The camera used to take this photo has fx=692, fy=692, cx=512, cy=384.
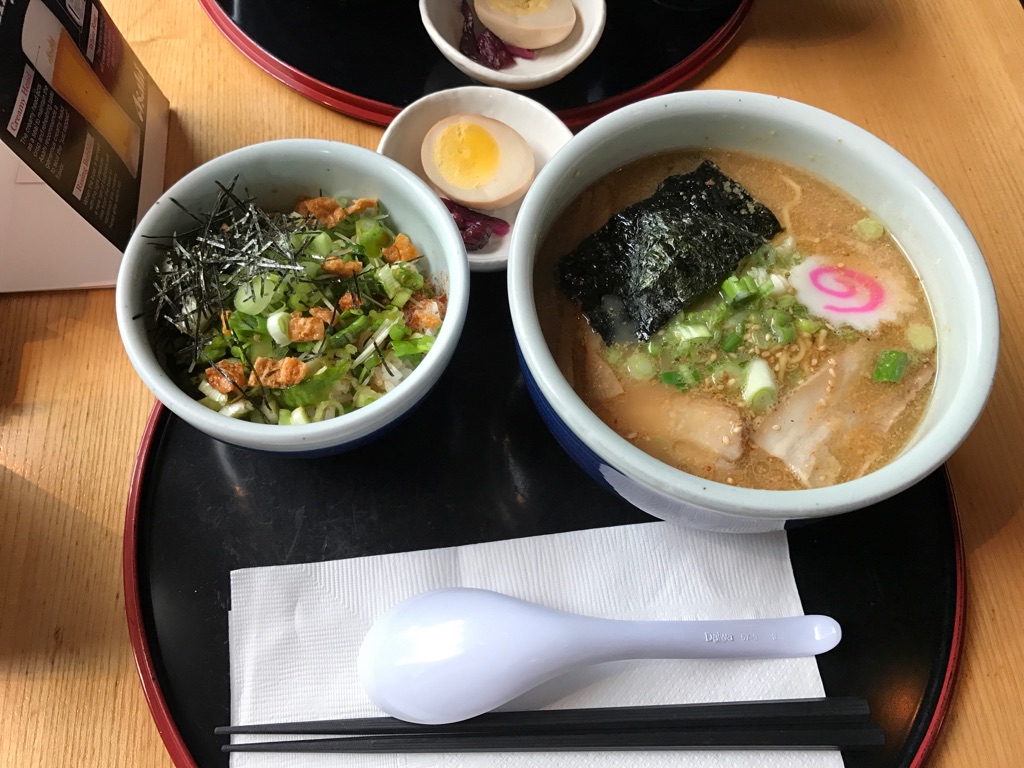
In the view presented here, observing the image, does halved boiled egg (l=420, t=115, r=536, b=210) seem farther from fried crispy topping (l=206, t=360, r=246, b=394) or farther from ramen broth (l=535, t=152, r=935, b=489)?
fried crispy topping (l=206, t=360, r=246, b=394)

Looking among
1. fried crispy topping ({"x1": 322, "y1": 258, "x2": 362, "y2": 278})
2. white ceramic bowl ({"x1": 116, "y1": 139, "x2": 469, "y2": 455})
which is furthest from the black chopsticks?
fried crispy topping ({"x1": 322, "y1": 258, "x2": 362, "y2": 278})

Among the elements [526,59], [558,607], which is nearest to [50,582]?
[558,607]

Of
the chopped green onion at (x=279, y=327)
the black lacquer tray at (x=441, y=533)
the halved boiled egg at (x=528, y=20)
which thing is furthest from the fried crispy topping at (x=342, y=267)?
the halved boiled egg at (x=528, y=20)

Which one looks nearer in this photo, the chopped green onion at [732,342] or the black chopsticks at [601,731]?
the black chopsticks at [601,731]

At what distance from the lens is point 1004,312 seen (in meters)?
1.18

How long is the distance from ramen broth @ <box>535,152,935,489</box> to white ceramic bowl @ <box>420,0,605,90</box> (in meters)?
0.35

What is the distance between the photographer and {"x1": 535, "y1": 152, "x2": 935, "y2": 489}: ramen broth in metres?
0.91

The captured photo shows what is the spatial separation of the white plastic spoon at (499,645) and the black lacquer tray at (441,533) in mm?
92

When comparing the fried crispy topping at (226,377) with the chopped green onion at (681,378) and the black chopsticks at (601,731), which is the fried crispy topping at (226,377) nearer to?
the black chopsticks at (601,731)

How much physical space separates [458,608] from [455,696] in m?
0.10

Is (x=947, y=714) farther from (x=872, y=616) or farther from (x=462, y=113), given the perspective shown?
(x=462, y=113)

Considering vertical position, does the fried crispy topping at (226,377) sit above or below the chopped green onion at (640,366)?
below

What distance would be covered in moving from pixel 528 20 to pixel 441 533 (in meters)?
0.94

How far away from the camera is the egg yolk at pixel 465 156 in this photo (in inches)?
47.4
